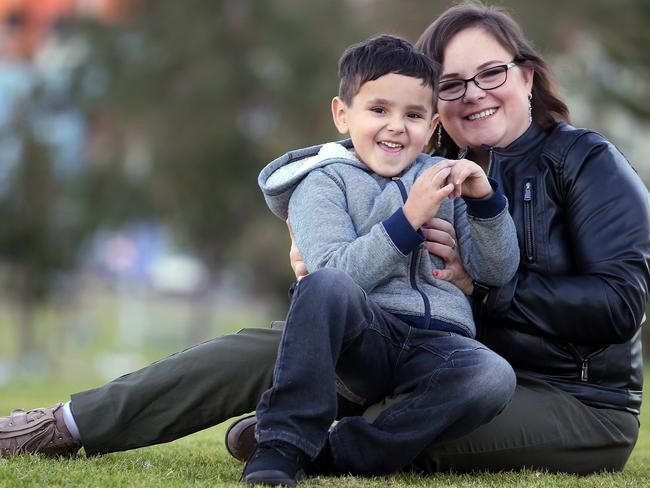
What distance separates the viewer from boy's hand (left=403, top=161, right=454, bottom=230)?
11.0 ft

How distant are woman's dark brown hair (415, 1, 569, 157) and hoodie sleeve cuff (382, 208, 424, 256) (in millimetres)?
1109

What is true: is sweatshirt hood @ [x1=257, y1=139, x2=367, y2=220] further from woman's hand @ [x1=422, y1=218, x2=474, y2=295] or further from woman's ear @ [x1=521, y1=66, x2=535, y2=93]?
woman's ear @ [x1=521, y1=66, x2=535, y2=93]

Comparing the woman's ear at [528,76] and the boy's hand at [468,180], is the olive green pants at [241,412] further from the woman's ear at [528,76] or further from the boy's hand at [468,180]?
the woman's ear at [528,76]

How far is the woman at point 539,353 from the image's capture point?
363 cm

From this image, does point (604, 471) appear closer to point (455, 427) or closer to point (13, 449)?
point (455, 427)

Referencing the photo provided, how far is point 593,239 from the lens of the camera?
3746 millimetres

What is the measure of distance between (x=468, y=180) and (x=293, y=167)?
0.67 metres

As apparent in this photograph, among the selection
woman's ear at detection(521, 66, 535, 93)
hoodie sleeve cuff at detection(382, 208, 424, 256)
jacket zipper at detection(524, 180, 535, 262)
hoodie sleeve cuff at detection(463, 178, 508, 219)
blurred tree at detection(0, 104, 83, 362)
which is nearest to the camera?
hoodie sleeve cuff at detection(382, 208, 424, 256)

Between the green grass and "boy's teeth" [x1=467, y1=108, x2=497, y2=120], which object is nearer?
the green grass

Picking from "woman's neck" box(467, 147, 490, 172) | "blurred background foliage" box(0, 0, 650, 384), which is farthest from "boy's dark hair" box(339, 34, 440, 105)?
"blurred background foliage" box(0, 0, 650, 384)

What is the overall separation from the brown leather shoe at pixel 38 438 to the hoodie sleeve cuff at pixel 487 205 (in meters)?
1.48

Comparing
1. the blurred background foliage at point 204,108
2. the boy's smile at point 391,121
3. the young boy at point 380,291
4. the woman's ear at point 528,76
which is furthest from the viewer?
the blurred background foliage at point 204,108

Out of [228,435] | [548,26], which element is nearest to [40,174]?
[548,26]

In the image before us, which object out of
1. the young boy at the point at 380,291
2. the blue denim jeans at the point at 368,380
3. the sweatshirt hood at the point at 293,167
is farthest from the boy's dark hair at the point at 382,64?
the blue denim jeans at the point at 368,380
